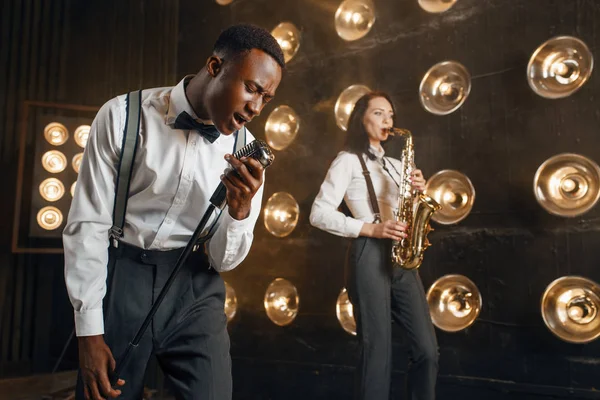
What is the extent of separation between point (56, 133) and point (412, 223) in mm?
3045

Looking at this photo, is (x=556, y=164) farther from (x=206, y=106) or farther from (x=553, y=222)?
(x=206, y=106)

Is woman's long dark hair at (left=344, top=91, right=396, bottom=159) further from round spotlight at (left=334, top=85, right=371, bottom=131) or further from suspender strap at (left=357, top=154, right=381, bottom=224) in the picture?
round spotlight at (left=334, top=85, right=371, bottom=131)

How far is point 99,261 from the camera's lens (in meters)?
1.70

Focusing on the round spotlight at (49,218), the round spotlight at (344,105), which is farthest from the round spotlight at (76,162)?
the round spotlight at (344,105)

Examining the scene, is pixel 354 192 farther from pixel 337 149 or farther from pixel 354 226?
pixel 337 149

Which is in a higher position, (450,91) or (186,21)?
(186,21)

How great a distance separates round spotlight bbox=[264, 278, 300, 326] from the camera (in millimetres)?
4720

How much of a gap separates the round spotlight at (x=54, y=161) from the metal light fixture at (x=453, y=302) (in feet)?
10.3

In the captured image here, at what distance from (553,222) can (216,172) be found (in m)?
2.42

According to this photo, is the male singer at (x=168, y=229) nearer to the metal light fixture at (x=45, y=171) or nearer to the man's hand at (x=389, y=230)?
the man's hand at (x=389, y=230)

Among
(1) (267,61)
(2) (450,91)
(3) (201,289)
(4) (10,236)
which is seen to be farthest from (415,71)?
(4) (10,236)

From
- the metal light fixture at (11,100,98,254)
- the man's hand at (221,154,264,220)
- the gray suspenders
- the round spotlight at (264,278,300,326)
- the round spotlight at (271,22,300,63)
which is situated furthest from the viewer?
the round spotlight at (271,22,300,63)

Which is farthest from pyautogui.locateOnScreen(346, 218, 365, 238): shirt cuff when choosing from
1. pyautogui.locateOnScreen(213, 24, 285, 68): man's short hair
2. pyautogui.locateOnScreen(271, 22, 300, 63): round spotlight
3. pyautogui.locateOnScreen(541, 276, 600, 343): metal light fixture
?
pyautogui.locateOnScreen(271, 22, 300, 63): round spotlight

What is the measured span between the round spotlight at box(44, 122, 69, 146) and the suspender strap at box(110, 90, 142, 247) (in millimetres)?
3115
